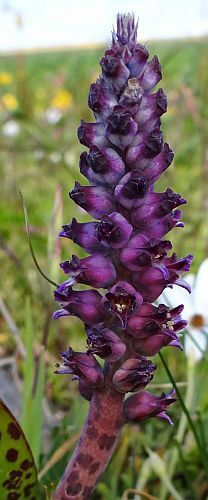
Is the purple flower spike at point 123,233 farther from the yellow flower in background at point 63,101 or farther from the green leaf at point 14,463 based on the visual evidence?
the yellow flower in background at point 63,101

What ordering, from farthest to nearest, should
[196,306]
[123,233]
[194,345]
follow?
[196,306], [194,345], [123,233]

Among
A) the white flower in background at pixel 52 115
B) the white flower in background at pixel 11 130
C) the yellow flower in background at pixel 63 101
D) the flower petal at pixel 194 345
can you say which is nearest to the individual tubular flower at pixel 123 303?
the flower petal at pixel 194 345

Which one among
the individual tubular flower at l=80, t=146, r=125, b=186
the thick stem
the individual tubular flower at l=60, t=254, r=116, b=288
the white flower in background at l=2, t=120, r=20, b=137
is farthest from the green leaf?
the white flower in background at l=2, t=120, r=20, b=137

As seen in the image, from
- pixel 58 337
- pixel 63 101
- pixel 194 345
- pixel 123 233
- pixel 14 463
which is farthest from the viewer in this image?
pixel 63 101

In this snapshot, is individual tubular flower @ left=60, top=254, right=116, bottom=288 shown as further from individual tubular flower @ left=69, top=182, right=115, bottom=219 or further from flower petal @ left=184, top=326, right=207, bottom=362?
flower petal @ left=184, top=326, right=207, bottom=362

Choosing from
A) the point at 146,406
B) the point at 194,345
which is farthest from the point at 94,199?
the point at 194,345

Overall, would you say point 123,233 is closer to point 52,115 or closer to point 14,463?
point 14,463
